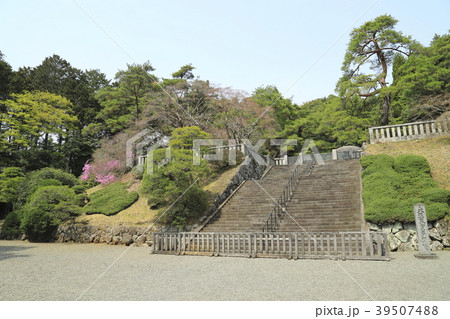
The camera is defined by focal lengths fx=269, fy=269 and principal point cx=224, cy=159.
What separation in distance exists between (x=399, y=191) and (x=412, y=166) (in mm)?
1546

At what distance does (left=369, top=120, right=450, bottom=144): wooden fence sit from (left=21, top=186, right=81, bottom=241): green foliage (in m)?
17.6

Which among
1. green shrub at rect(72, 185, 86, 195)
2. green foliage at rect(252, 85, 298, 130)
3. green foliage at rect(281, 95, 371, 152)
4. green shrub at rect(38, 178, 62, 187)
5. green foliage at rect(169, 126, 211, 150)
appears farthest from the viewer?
green foliage at rect(252, 85, 298, 130)

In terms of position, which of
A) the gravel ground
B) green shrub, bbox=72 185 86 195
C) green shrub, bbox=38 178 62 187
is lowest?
the gravel ground

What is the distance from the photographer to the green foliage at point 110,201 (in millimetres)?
14953

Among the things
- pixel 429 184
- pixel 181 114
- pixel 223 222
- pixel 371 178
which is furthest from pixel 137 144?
pixel 429 184

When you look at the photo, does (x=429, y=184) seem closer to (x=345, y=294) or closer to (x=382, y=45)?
(x=345, y=294)

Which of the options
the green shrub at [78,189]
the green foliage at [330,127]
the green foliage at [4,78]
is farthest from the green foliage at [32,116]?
the green foliage at [330,127]

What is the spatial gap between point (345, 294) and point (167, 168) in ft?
28.2

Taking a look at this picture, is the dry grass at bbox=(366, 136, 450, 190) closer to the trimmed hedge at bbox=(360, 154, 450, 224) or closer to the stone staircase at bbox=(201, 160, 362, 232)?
the trimmed hedge at bbox=(360, 154, 450, 224)

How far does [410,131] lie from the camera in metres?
15.1

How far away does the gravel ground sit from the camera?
14.6 ft

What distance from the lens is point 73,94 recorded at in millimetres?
30781

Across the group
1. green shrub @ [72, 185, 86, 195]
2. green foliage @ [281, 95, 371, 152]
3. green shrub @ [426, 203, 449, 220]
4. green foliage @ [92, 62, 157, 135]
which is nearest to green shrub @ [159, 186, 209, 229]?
green shrub @ [72, 185, 86, 195]

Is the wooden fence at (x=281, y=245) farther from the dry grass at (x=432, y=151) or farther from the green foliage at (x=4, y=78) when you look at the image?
the green foliage at (x=4, y=78)
